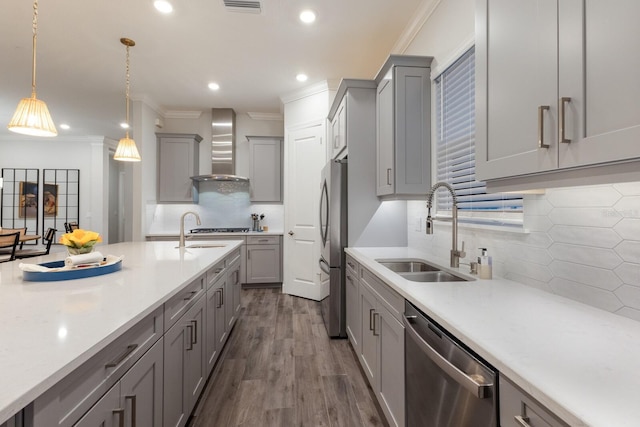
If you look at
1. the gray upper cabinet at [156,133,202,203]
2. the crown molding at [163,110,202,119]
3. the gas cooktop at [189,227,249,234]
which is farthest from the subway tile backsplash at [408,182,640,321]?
the crown molding at [163,110,202,119]

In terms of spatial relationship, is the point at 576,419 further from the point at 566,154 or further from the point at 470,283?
the point at 470,283

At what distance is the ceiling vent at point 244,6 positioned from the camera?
2.57 meters

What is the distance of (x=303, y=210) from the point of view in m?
4.36

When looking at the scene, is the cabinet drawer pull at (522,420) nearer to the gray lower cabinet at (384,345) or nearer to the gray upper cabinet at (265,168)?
the gray lower cabinet at (384,345)

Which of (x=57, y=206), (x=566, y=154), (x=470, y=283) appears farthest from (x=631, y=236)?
(x=57, y=206)

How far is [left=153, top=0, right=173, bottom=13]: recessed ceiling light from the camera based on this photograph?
2573mm

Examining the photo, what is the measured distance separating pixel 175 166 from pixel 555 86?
5163 mm

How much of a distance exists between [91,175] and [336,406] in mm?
7659

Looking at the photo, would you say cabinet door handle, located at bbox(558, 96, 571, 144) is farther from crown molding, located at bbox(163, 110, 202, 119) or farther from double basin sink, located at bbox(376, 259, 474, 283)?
crown molding, located at bbox(163, 110, 202, 119)

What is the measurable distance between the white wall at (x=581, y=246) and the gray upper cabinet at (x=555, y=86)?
1.11 ft

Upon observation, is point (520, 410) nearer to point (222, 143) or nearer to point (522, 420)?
point (522, 420)

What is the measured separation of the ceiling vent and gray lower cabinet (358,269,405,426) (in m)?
2.43

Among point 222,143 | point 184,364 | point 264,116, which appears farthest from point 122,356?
point 264,116

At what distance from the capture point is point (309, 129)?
4.32m
